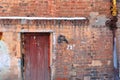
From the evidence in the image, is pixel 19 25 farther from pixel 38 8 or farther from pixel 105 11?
pixel 105 11

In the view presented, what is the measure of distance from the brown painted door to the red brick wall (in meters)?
0.65

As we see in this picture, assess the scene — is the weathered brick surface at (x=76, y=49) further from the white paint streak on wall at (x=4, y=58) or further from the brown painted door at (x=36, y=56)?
the brown painted door at (x=36, y=56)

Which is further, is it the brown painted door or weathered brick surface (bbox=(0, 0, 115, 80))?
the brown painted door

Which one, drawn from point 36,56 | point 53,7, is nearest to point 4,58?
point 36,56

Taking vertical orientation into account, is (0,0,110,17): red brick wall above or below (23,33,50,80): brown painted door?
above

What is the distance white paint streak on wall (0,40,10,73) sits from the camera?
875 centimetres

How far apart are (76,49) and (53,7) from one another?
1331mm

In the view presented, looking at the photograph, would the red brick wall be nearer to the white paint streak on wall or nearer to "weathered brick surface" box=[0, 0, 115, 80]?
"weathered brick surface" box=[0, 0, 115, 80]

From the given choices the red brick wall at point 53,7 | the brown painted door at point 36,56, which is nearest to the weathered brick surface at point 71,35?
the red brick wall at point 53,7

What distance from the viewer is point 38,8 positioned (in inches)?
350

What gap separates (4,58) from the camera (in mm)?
8758

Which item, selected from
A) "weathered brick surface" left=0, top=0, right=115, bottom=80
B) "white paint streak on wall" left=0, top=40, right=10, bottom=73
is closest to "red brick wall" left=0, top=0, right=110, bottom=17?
"weathered brick surface" left=0, top=0, right=115, bottom=80

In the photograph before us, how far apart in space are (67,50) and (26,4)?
170cm

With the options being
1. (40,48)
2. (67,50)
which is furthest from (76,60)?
(40,48)
